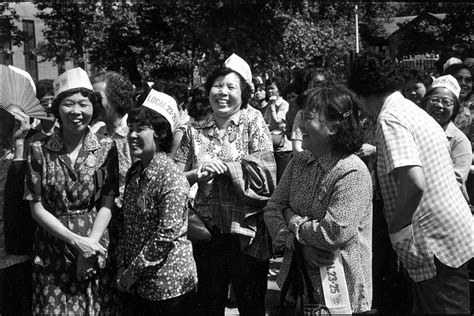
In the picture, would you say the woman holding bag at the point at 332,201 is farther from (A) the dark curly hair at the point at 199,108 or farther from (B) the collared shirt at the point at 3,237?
(A) the dark curly hair at the point at 199,108

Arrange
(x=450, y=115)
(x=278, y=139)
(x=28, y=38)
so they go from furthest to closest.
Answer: (x=28, y=38) < (x=278, y=139) < (x=450, y=115)

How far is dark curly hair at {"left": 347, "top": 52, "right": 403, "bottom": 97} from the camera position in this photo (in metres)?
3.46

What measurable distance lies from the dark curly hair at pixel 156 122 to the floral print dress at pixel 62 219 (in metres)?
0.33

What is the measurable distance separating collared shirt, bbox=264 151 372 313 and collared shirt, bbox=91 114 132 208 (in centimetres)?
103

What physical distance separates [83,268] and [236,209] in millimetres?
1001

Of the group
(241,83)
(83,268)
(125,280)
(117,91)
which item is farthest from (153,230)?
(117,91)

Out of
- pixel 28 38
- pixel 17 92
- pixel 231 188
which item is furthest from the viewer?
pixel 28 38

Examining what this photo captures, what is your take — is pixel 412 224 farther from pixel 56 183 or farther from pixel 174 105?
pixel 56 183

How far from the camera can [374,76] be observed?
3.47m

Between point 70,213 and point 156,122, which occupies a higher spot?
point 156,122

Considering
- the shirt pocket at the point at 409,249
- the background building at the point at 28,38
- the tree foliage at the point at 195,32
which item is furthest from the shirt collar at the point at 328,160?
the background building at the point at 28,38

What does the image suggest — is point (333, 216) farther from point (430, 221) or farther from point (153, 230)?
point (153, 230)

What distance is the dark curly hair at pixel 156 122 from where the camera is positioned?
3465 millimetres

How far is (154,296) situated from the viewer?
10.8ft
